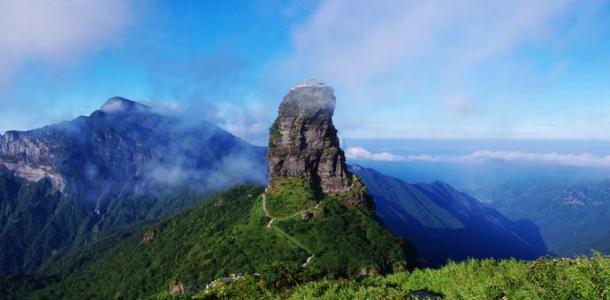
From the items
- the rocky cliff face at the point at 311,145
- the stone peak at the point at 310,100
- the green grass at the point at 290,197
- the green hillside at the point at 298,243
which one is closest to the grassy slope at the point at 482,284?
the green hillside at the point at 298,243

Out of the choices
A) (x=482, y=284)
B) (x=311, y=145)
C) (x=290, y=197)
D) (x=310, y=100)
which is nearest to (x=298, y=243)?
(x=290, y=197)

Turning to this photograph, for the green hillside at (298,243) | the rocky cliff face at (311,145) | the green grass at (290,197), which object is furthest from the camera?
the rocky cliff face at (311,145)

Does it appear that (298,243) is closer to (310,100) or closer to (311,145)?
(311,145)

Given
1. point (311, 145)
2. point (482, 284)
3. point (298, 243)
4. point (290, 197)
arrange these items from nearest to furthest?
point (482, 284)
point (298, 243)
point (290, 197)
point (311, 145)

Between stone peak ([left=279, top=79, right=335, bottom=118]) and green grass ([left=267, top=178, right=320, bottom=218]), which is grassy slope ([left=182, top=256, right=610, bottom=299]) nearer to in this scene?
green grass ([left=267, top=178, right=320, bottom=218])

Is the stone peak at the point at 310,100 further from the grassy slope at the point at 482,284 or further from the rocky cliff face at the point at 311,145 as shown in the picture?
the grassy slope at the point at 482,284

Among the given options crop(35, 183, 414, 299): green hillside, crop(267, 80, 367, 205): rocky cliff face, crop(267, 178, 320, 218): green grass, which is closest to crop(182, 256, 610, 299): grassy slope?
crop(35, 183, 414, 299): green hillside

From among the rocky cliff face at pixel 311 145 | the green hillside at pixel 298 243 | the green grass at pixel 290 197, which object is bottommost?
the green hillside at pixel 298 243

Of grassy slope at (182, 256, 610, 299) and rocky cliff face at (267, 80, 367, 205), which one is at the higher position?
rocky cliff face at (267, 80, 367, 205)
